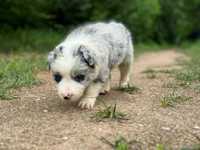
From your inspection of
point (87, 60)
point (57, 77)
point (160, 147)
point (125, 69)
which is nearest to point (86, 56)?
point (87, 60)

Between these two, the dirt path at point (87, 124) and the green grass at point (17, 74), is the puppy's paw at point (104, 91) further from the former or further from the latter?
the green grass at point (17, 74)

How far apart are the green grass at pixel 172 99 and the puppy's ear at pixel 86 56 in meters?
1.08

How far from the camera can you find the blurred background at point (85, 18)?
16.9m

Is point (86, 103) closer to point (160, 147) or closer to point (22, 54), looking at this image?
point (160, 147)

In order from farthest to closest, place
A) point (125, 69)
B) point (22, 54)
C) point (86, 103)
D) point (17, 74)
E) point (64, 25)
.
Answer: point (64, 25) < point (22, 54) < point (17, 74) < point (125, 69) < point (86, 103)

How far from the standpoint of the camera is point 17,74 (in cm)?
924

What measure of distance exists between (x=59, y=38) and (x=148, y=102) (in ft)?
37.7

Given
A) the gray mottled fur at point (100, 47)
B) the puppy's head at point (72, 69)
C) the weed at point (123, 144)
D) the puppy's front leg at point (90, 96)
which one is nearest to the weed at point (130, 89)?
the gray mottled fur at point (100, 47)

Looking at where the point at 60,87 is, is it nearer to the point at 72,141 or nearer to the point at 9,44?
the point at 72,141

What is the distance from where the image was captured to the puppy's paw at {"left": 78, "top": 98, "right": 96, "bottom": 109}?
267 inches

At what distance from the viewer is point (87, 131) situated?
5.79 metres

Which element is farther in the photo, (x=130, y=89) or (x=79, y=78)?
(x=130, y=89)

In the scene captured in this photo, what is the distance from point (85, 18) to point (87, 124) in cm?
1458

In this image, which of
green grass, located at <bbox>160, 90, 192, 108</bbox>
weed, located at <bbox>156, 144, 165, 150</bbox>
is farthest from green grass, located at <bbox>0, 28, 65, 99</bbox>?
weed, located at <bbox>156, 144, 165, 150</bbox>
